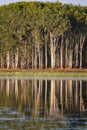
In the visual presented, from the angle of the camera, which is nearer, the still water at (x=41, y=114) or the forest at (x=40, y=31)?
the still water at (x=41, y=114)

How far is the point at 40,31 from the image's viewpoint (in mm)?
90750

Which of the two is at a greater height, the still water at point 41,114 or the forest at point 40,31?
the forest at point 40,31

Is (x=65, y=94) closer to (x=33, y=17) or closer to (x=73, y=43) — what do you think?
(x=33, y=17)

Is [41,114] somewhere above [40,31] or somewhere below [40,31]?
below

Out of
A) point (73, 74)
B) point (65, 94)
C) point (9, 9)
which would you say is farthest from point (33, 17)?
point (65, 94)

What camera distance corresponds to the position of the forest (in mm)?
88912

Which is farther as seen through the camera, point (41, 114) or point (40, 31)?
point (40, 31)

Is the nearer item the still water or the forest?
the still water

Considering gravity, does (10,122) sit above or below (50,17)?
below

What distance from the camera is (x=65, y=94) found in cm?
3722

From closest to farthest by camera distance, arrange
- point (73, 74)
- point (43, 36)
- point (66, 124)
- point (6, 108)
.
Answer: point (66, 124) → point (6, 108) → point (73, 74) → point (43, 36)

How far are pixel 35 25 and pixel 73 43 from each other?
35.0 feet

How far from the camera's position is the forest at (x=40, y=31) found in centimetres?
8891

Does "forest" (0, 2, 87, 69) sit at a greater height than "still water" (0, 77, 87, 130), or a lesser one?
greater
